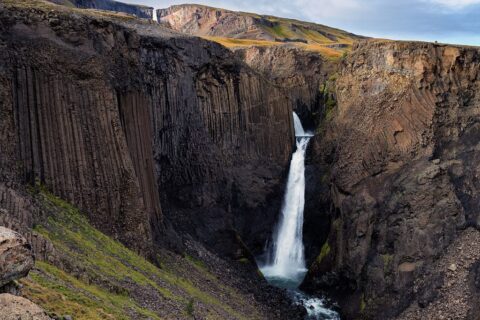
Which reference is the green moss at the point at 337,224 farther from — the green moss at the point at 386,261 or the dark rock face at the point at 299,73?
the dark rock face at the point at 299,73

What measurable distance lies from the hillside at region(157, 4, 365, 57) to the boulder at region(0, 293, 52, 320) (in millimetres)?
85613

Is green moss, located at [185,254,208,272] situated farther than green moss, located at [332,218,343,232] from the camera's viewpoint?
No

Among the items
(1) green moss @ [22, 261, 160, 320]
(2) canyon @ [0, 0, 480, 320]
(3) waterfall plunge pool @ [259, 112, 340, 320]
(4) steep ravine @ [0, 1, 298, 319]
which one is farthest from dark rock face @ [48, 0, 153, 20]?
(1) green moss @ [22, 261, 160, 320]

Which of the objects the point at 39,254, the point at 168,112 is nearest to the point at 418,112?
the point at 168,112

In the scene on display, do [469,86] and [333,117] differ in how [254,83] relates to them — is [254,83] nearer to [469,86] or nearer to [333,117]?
[333,117]

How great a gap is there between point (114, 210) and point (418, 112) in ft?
80.3

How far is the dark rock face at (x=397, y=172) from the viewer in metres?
31.7

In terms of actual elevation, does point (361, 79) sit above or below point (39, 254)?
above

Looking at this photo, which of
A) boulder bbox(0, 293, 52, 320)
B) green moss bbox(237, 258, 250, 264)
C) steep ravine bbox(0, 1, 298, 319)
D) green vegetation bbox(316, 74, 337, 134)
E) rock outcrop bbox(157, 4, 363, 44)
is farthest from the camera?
rock outcrop bbox(157, 4, 363, 44)

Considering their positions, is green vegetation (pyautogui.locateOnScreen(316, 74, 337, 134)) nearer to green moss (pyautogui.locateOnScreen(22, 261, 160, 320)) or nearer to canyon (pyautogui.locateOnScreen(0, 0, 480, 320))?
canyon (pyautogui.locateOnScreen(0, 0, 480, 320))

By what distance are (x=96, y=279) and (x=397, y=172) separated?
974 inches

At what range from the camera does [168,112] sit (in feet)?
123

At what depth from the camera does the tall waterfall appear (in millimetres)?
40062

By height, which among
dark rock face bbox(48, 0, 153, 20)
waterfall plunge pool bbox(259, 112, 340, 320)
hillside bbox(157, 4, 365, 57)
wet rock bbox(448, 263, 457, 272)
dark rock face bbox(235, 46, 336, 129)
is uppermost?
dark rock face bbox(48, 0, 153, 20)
